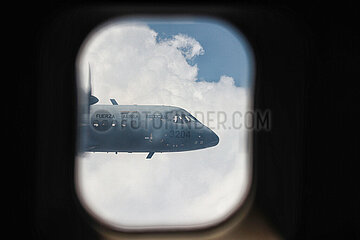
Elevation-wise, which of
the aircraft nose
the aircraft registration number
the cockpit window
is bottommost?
the aircraft nose

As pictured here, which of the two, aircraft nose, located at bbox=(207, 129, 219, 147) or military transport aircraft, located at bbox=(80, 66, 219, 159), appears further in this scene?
aircraft nose, located at bbox=(207, 129, 219, 147)

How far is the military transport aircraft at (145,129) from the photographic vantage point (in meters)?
7.81

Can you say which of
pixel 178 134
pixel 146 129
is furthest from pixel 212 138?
pixel 146 129

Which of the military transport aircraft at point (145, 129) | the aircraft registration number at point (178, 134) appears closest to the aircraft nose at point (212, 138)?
the military transport aircraft at point (145, 129)

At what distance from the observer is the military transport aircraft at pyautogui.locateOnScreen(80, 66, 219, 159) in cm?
781

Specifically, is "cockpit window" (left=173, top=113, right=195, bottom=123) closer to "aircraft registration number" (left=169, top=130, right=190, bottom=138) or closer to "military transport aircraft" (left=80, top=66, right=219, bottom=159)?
"military transport aircraft" (left=80, top=66, right=219, bottom=159)

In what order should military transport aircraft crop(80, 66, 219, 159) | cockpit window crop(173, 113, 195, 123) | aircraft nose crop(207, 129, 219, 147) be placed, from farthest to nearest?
aircraft nose crop(207, 129, 219, 147), cockpit window crop(173, 113, 195, 123), military transport aircraft crop(80, 66, 219, 159)

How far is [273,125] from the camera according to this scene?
1277mm

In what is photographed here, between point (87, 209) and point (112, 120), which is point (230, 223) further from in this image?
point (112, 120)

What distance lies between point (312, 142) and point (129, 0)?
31.5 inches

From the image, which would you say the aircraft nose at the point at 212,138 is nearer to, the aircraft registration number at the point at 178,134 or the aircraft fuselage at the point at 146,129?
the aircraft fuselage at the point at 146,129

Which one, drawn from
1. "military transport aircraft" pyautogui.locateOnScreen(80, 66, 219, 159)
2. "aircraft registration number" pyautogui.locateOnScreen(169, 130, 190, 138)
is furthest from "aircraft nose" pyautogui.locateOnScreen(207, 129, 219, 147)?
"aircraft registration number" pyautogui.locateOnScreen(169, 130, 190, 138)

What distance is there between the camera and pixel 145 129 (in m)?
8.23

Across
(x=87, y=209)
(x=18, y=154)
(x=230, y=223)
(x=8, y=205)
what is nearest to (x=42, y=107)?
(x=18, y=154)
